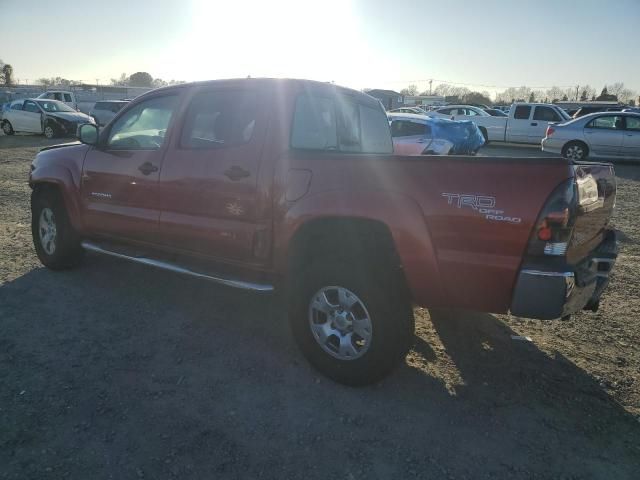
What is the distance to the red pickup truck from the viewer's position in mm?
2359

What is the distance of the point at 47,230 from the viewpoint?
482 cm

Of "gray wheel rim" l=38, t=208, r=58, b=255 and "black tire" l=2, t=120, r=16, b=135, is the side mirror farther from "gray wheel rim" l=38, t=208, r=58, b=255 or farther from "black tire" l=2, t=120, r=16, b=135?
"black tire" l=2, t=120, r=16, b=135

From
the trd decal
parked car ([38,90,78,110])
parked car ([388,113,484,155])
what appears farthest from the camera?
parked car ([38,90,78,110])

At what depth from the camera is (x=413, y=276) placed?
2684 mm

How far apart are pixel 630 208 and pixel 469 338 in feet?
22.0

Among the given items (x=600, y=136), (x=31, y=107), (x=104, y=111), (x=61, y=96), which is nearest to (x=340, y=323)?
(x=600, y=136)

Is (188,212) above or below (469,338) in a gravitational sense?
above

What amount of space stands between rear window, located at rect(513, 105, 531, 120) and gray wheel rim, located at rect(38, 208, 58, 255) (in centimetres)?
1907

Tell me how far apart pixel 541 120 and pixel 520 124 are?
31.7 inches

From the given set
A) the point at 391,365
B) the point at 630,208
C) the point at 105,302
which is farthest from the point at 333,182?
the point at 630,208

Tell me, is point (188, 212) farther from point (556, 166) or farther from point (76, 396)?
point (556, 166)

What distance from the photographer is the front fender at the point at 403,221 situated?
259 cm

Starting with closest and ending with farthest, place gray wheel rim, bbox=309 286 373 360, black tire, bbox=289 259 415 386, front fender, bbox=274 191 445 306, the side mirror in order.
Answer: front fender, bbox=274 191 445 306, black tire, bbox=289 259 415 386, gray wheel rim, bbox=309 286 373 360, the side mirror

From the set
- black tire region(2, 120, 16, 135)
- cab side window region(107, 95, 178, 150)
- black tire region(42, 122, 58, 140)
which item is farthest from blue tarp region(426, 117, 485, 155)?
black tire region(2, 120, 16, 135)
